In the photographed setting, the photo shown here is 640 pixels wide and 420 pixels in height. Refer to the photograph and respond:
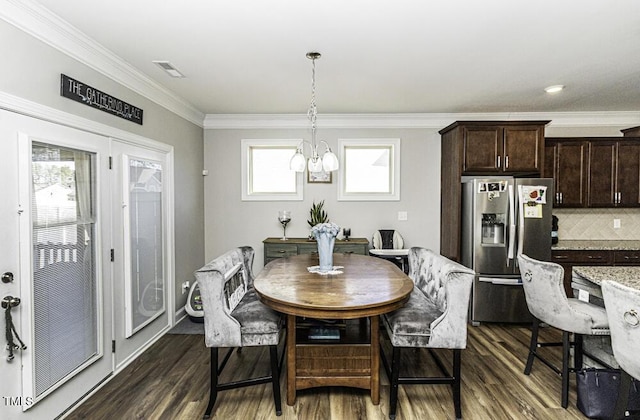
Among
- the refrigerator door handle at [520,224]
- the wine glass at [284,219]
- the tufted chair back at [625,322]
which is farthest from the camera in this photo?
the wine glass at [284,219]

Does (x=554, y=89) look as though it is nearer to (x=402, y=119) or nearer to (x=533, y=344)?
(x=402, y=119)

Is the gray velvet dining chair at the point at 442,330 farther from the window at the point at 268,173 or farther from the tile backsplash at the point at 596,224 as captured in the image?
the tile backsplash at the point at 596,224

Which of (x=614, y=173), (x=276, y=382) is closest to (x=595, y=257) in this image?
(x=614, y=173)

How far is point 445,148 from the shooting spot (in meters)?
4.62

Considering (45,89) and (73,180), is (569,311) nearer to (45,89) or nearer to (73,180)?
(73,180)

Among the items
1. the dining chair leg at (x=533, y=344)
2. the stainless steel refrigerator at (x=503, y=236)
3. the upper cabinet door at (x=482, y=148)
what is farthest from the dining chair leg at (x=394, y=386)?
the upper cabinet door at (x=482, y=148)

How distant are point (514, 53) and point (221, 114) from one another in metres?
3.49

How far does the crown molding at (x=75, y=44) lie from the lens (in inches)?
77.2

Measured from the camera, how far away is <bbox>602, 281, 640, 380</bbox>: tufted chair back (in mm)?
1719

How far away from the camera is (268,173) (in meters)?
4.95

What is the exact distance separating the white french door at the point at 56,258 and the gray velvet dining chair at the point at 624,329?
321 cm

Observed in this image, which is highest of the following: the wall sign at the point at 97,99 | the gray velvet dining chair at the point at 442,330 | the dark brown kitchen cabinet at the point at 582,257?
the wall sign at the point at 97,99

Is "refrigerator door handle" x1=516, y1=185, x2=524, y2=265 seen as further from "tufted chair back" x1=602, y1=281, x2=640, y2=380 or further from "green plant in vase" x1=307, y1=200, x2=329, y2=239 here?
"green plant in vase" x1=307, y1=200, x2=329, y2=239

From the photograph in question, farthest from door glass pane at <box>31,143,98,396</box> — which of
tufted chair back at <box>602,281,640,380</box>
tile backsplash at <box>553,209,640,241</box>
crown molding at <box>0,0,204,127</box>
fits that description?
tile backsplash at <box>553,209,640,241</box>
